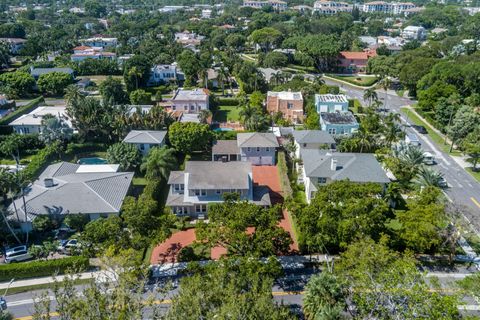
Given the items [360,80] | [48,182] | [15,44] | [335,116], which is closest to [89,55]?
[15,44]

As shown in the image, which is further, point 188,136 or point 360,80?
point 360,80

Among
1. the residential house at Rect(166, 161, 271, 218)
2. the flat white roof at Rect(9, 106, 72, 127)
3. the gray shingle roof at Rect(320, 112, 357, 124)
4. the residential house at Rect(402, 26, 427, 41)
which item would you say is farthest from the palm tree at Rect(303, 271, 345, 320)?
the residential house at Rect(402, 26, 427, 41)

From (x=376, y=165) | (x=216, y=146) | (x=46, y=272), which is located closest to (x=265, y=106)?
(x=216, y=146)

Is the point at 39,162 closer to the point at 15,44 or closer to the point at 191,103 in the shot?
the point at 191,103

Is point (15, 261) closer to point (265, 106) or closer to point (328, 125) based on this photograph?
point (328, 125)

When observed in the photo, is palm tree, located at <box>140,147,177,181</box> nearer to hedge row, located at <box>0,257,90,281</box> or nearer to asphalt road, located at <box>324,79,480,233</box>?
hedge row, located at <box>0,257,90,281</box>
